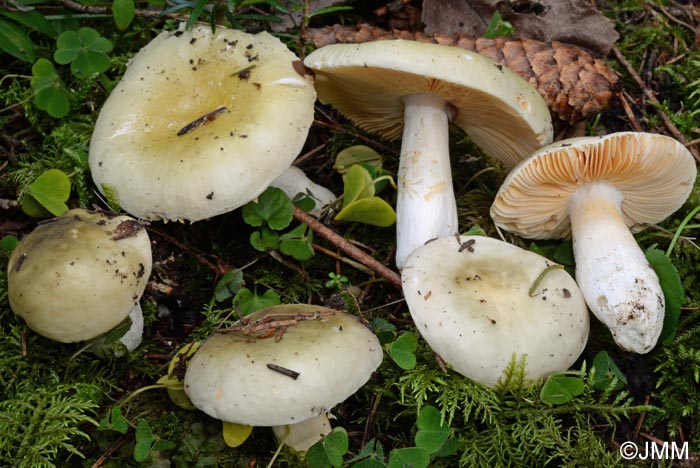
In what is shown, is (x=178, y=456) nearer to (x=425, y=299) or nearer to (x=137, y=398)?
(x=137, y=398)

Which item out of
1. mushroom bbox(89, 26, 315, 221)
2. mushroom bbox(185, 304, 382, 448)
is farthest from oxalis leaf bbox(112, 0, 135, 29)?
mushroom bbox(185, 304, 382, 448)

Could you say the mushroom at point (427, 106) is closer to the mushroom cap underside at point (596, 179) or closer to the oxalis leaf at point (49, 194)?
the mushroom cap underside at point (596, 179)

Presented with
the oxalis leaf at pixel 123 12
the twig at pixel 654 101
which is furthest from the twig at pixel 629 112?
the oxalis leaf at pixel 123 12

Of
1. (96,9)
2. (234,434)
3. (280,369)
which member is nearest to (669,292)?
(280,369)

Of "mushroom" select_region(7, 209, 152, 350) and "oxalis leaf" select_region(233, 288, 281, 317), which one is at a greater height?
"mushroom" select_region(7, 209, 152, 350)

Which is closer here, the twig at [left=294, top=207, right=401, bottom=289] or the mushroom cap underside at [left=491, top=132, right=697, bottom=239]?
the mushroom cap underside at [left=491, top=132, right=697, bottom=239]

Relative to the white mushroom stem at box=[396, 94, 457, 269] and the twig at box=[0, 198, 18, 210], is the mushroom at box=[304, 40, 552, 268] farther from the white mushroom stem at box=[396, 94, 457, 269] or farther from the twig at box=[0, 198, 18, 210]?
the twig at box=[0, 198, 18, 210]

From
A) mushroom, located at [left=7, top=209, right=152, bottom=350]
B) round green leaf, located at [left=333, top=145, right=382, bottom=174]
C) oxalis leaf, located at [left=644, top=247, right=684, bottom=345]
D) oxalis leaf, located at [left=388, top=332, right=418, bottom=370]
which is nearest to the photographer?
mushroom, located at [left=7, top=209, right=152, bottom=350]
